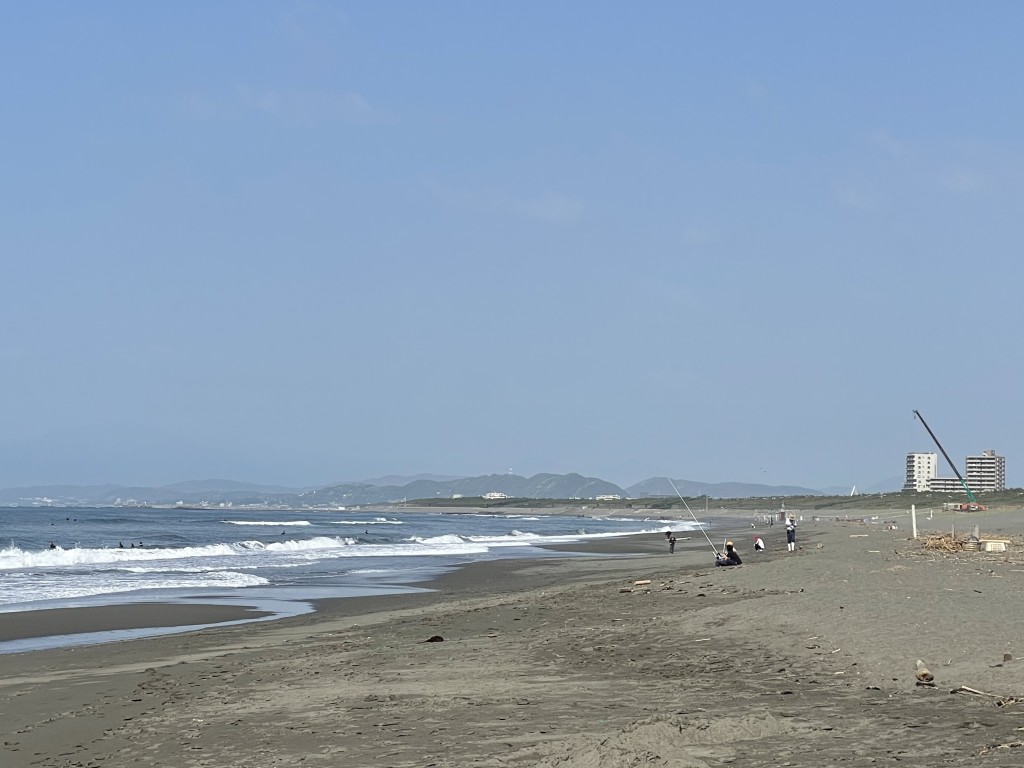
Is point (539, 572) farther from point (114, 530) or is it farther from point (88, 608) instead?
point (114, 530)

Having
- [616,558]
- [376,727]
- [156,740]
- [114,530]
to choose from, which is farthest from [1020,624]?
[114,530]

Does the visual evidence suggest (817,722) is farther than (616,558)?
No

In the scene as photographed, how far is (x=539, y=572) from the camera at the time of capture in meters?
33.8

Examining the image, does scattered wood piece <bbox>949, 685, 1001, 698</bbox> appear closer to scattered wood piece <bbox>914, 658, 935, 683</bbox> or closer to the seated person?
scattered wood piece <bbox>914, 658, 935, 683</bbox>

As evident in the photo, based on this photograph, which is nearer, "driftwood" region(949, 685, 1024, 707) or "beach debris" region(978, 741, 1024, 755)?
"beach debris" region(978, 741, 1024, 755)

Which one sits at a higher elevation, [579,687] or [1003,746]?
[1003,746]

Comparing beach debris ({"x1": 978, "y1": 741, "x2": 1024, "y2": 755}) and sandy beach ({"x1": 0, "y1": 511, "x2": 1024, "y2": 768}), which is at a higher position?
beach debris ({"x1": 978, "y1": 741, "x2": 1024, "y2": 755})

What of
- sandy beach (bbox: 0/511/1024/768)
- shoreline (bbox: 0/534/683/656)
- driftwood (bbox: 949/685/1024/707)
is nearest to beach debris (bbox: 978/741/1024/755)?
sandy beach (bbox: 0/511/1024/768)

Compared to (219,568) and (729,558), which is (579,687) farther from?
(219,568)

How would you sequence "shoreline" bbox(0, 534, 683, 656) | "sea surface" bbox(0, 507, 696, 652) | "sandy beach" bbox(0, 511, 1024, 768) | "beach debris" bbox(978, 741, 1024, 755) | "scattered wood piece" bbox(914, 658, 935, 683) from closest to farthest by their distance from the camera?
"beach debris" bbox(978, 741, 1024, 755) < "sandy beach" bbox(0, 511, 1024, 768) < "scattered wood piece" bbox(914, 658, 935, 683) < "shoreline" bbox(0, 534, 683, 656) < "sea surface" bbox(0, 507, 696, 652)

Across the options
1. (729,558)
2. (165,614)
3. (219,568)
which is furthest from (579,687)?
(219,568)

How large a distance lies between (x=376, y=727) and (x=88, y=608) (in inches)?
637

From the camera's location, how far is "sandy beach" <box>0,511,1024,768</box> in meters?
7.47

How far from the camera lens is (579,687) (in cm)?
1009
